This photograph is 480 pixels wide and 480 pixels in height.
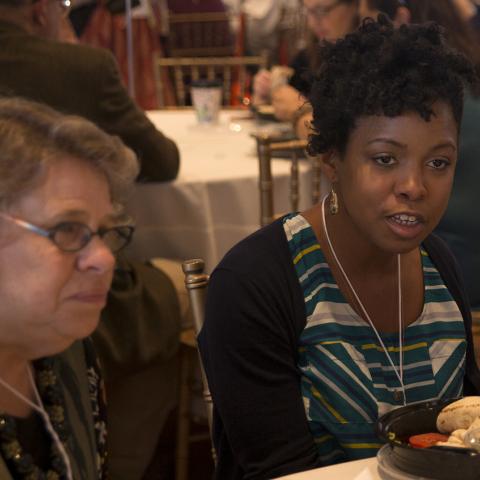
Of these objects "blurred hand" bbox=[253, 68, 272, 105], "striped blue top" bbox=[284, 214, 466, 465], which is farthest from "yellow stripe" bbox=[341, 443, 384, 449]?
"blurred hand" bbox=[253, 68, 272, 105]

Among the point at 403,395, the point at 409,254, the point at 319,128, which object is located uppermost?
the point at 319,128

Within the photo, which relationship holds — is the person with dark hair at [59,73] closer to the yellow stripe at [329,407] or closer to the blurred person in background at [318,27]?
the blurred person in background at [318,27]

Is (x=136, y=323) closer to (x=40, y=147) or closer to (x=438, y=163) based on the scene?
(x=438, y=163)

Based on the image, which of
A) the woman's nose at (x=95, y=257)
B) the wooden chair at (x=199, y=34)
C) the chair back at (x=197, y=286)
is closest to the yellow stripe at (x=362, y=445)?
the chair back at (x=197, y=286)

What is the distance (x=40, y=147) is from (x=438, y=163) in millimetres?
622

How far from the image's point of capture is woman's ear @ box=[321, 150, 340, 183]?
1538mm

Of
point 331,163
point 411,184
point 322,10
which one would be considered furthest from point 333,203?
point 322,10

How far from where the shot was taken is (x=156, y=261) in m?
2.70

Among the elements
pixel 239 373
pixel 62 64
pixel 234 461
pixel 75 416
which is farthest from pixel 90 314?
pixel 62 64

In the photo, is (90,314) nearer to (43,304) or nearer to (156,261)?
(43,304)

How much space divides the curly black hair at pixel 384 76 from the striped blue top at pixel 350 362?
0.68 ft

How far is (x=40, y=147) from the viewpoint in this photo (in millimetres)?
1169

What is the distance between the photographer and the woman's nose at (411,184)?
4.68 ft

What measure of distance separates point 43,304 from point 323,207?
0.60 m
